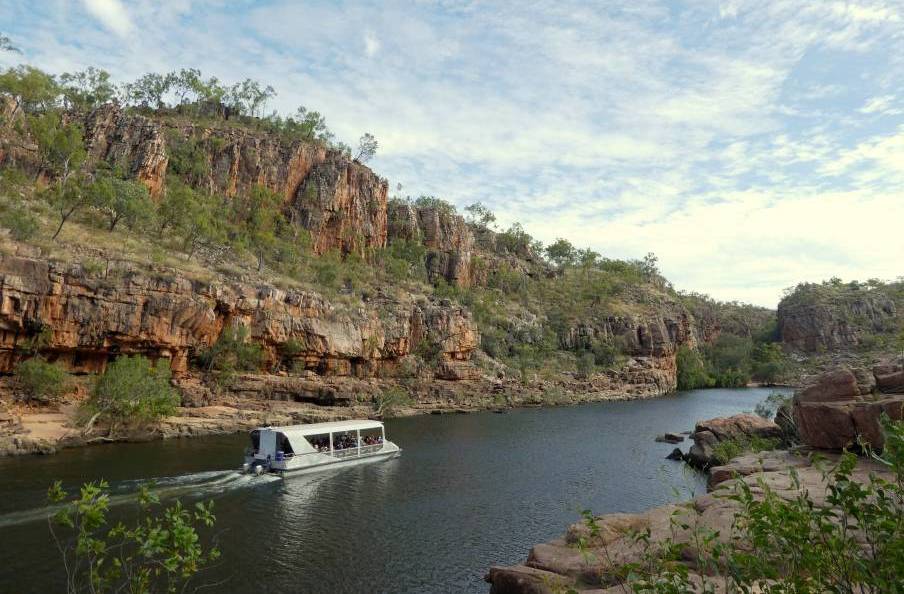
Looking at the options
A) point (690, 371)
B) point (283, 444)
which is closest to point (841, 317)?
point (690, 371)

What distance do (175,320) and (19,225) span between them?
15.5 meters

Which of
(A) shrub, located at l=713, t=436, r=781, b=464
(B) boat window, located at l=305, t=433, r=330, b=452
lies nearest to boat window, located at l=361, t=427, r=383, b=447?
(B) boat window, located at l=305, t=433, r=330, b=452

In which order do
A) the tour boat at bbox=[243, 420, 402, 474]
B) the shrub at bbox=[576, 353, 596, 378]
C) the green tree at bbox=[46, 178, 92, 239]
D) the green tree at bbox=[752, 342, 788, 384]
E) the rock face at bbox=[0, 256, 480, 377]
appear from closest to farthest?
the tour boat at bbox=[243, 420, 402, 474] < the rock face at bbox=[0, 256, 480, 377] < the green tree at bbox=[46, 178, 92, 239] < the shrub at bbox=[576, 353, 596, 378] < the green tree at bbox=[752, 342, 788, 384]

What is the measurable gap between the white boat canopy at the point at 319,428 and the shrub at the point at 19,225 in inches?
1270

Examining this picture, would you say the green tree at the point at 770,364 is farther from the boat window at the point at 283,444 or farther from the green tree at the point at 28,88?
the green tree at the point at 28,88

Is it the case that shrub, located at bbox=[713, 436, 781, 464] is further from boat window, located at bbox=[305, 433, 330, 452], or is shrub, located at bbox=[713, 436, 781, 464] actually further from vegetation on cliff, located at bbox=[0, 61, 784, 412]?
vegetation on cliff, located at bbox=[0, 61, 784, 412]

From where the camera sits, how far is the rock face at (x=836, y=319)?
146m

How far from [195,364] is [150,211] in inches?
858

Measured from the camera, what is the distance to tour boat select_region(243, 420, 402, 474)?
3741cm

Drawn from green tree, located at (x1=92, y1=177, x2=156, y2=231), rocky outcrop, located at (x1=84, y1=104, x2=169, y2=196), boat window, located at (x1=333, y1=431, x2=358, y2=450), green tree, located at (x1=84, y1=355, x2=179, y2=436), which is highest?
rocky outcrop, located at (x1=84, y1=104, x2=169, y2=196)

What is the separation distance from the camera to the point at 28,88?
82.0 meters

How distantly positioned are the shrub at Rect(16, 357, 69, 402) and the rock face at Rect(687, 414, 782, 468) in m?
51.0

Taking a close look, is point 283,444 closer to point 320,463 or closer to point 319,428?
point 320,463

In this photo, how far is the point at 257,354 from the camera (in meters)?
65.4
